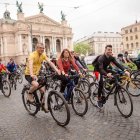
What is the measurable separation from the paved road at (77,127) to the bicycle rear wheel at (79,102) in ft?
0.60

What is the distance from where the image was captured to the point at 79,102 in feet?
23.5

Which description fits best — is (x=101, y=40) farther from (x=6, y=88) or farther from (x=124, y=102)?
(x=124, y=102)

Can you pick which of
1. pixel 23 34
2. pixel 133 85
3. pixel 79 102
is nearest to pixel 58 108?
pixel 79 102

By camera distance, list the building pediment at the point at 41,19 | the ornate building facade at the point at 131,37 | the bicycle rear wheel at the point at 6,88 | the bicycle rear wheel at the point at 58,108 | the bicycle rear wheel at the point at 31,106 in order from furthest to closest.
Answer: the ornate building facade at the point at 131,37
the building pediment at the point at 41,19
the bicycle rear wheel at the point at 6,88
the bicycle rear wheel at the point at 31,106
the bicycle rear wheel at the point at 58,108

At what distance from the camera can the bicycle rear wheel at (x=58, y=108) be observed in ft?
20.3

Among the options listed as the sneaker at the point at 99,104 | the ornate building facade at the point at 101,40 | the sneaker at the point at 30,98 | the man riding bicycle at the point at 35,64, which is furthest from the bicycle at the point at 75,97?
the ornate building facade at the point at 101,40

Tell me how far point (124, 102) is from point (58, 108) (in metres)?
1.73

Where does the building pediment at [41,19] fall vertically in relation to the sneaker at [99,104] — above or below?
above

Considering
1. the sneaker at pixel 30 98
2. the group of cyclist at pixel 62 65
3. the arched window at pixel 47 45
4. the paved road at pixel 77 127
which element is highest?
the arched window at pixel 47 45

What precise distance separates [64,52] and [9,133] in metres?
2.94

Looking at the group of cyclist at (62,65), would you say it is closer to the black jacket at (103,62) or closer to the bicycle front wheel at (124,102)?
the black jacket at (103,62)

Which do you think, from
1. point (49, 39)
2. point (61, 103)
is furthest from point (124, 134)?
point (49, 39)

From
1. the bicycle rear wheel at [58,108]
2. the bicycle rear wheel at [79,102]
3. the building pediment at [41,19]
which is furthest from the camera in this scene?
the building pediment at [41,19]

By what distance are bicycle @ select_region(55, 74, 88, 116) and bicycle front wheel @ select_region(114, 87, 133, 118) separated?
89 centimetres
